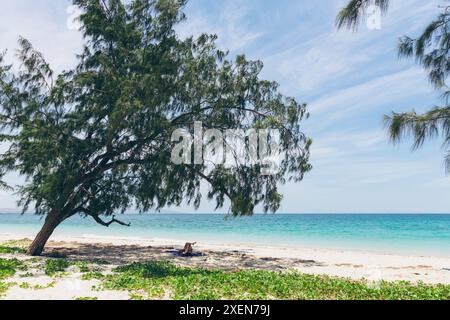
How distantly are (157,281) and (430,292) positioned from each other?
704 cm

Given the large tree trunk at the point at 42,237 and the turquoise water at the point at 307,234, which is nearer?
the large tree trunk at the point at 42,237

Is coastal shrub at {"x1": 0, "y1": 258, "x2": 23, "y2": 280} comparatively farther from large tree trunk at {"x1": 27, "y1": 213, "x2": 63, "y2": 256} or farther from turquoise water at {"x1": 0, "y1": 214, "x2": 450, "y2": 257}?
turquoise water at {"x1": 0, "y1": 214, "x2": 450, "y2": 257}

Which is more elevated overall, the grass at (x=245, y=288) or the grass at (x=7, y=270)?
the grass at (x=245, y=288)

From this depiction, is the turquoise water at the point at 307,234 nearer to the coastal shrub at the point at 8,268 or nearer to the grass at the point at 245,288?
the grass at the point at 245,288

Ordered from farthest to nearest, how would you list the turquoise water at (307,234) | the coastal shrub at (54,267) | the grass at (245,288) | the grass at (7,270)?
the turquoise water at (307,234) < the coastal shrub at (54,267) < the grass at (7,270) < the grass at (245,288)

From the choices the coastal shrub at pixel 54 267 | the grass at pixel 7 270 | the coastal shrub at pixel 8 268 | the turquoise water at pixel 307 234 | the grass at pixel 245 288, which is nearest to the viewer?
the grass at pixel 245 288

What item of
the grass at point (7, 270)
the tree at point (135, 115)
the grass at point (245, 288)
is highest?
the tree at point (135, 115)

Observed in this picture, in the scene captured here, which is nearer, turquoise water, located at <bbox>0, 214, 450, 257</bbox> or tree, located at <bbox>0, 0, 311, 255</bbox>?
tree, located at <bbox>0, 0, 311, 255</bbox>

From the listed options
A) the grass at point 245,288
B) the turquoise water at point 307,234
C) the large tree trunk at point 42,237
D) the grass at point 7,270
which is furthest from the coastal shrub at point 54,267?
the turquoise water at point 307,234

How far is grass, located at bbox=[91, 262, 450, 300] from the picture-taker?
8.38m

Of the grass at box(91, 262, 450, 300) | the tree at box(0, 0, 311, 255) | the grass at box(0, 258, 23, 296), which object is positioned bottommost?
the grass at box(0, 258, 23, 296)

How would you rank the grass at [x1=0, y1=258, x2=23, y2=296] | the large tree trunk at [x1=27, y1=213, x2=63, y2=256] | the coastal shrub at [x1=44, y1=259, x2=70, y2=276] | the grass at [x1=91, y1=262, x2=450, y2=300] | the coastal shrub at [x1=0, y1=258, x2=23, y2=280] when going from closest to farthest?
the grass at [x1=91, y1=262, x2=450, y2=300], the grass at [x1=0, y1=258, x2=23, y2=296], the coastal shrub at [x1=0, y1=258, x2=23, y2=280], the coastal shrub at [x1=44, y1=259, x2=70, y2=276], the large tree trunk at [x1=27, y1=213, x2=63, y2=256]

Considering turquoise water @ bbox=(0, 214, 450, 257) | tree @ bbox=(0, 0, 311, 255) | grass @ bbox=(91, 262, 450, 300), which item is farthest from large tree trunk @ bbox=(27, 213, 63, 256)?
turquoise water @ bbox=(0, 214, 450, 257)

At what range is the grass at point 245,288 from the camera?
8383 mm
